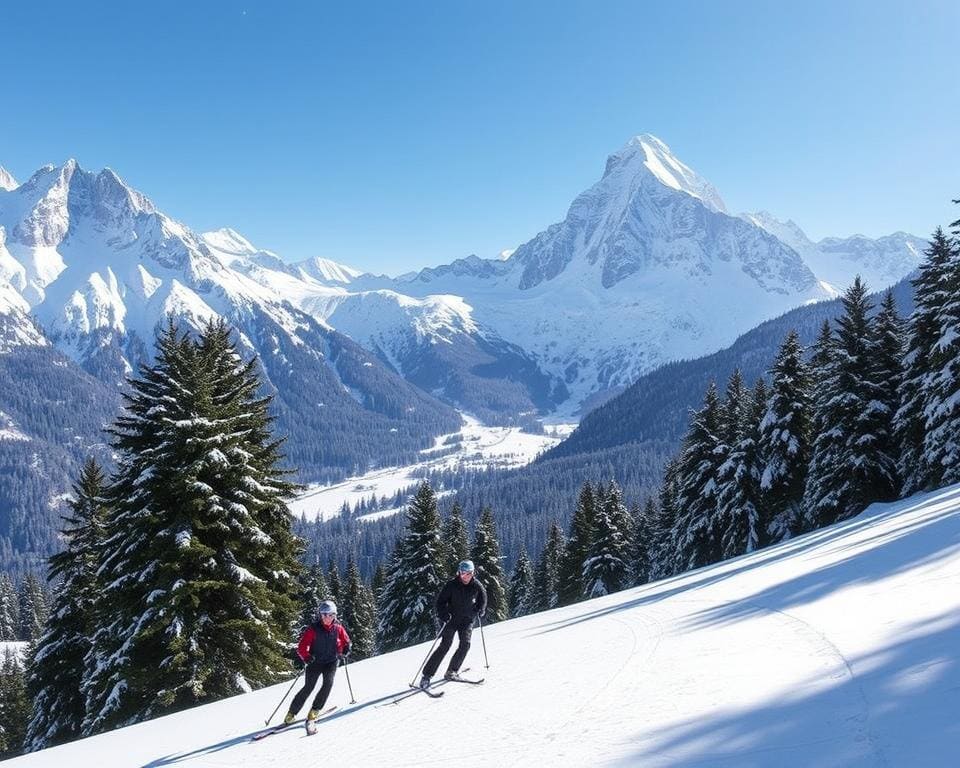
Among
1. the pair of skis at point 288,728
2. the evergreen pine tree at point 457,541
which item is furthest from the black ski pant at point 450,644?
the evergreen pine tree at point 457,541

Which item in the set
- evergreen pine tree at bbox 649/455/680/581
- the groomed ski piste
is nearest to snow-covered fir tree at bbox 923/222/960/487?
the groomed ski piste

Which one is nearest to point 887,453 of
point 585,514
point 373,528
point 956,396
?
point 956,396

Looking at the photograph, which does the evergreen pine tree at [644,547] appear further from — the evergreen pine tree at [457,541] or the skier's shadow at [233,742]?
the skier's shadow at [233,742]

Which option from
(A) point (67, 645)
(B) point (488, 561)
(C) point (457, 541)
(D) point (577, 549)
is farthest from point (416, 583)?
(A) point (67, 645)

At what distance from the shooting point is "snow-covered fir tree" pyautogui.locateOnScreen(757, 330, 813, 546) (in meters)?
31.4

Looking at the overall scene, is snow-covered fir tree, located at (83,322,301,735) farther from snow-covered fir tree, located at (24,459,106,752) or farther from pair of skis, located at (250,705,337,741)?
pair of skis, located at (250,705,337,741)

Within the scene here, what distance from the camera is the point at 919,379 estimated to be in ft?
85.1

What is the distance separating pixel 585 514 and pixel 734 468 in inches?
711

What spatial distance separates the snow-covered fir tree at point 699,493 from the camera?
34.8 metres

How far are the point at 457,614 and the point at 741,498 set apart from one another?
2609 cm

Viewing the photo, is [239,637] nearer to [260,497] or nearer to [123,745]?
[260,497]

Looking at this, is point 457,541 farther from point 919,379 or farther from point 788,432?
point 919,379

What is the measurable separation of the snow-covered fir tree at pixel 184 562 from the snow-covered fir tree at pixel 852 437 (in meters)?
23.0

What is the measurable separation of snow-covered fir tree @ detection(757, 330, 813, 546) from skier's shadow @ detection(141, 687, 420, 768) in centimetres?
2527
